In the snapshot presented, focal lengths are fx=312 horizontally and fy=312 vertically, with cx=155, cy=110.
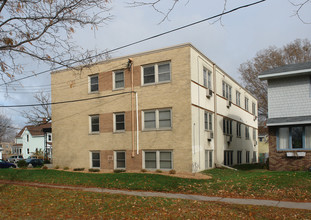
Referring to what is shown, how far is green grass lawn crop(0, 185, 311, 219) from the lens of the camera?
870 cm

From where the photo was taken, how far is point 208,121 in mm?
23203

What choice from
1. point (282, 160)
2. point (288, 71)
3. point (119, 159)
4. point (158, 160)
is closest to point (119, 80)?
point (119, 159)

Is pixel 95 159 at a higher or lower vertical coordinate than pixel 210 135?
lower

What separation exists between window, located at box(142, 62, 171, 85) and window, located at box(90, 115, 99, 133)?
514cm

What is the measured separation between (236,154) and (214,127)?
714 cm

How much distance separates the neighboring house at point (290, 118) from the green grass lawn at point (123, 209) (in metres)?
10.1

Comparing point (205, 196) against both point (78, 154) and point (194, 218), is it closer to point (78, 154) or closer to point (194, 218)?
point (194, 218)

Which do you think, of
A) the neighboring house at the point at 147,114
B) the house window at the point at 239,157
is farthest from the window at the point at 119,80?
the house window at the point at 239,157

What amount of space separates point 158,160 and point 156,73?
5.92 meters

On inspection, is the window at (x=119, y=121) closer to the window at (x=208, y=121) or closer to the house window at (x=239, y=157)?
the window at (x=208, y=121)

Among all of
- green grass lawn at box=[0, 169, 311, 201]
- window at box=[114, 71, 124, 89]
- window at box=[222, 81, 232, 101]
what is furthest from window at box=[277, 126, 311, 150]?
window at box=[114, 71, 124, 89]

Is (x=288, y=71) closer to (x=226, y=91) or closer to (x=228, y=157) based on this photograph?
(x=226, y=91)

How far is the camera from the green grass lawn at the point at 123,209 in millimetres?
8703

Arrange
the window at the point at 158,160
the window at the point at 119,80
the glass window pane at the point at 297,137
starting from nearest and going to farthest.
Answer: the glass window pane at the point at 297,137, the window at the point at 158,160, the window at the point at 119,80
